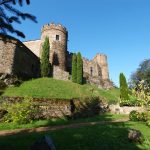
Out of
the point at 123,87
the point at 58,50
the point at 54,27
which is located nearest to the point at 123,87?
the point at 123,87

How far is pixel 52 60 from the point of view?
1881 inches

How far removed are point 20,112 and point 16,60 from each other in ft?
54.3

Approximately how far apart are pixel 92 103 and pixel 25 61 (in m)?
12.9

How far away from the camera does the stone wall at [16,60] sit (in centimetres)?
3594

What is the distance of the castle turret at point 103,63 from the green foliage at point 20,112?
3827 centimetres

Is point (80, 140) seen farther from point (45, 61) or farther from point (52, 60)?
point (52, 60)

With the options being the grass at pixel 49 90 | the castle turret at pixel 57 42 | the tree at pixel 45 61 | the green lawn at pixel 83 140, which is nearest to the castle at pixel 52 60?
the castle turret at pixel 57 42

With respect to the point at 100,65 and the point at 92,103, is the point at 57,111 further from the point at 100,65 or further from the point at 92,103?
the point at 100,65

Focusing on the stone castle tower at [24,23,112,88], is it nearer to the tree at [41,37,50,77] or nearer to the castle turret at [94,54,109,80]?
the tree at [41,37,50,77]

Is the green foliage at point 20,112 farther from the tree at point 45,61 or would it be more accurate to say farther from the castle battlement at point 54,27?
the castle battlement at point 54,27

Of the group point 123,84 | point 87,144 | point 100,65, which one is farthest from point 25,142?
point 100,65

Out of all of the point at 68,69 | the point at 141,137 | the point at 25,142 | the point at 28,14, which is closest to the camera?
the point at 28,14

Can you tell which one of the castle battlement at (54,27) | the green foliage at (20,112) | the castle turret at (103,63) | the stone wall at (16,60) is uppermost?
the castle battlement at (54,27)

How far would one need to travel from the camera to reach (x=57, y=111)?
27.0 meters
